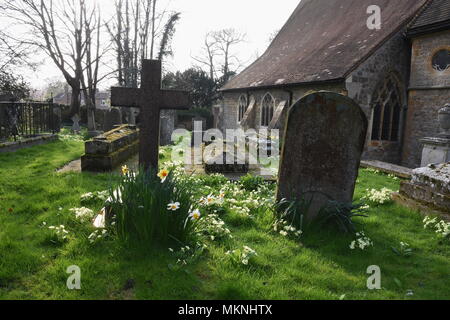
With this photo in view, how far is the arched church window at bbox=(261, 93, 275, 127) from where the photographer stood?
1620cm

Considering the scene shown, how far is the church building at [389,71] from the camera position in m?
10.1

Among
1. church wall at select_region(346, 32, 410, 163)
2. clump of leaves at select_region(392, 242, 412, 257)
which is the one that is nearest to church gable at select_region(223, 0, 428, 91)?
church wall at select_region(346, 32, 410, 163)

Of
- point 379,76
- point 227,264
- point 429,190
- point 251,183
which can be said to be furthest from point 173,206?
point 379,76

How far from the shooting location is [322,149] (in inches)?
159

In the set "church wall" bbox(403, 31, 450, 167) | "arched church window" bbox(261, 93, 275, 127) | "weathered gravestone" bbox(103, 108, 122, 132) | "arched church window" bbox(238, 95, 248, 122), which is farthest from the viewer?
"arched church window" bbox(238, 95, 248, 122)

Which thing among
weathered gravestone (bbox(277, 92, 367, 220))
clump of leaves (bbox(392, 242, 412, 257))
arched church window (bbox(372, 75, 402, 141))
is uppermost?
arched church window (bbox(372, 75, 402, 141))

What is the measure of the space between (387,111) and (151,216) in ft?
36.8

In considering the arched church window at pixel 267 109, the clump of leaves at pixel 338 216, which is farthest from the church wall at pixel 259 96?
→ the clump of leaves at pixel 338 216

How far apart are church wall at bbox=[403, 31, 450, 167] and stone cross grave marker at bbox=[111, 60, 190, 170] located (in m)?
9.52

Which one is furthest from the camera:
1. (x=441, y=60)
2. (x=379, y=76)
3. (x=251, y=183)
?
(x=379, y=76)

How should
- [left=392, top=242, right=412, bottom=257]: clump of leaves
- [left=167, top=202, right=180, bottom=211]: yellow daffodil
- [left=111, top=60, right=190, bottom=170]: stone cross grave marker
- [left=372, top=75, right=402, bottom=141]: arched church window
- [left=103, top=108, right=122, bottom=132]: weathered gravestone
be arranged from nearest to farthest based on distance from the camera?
[left=167, top=202, right=180, bottom=211]: yellow daffodil, [left=392, top=242, right=412, bottom=257]: clump of leaves, [left=111, top=60, right=190, bottom=170]: stone cross grave marker, [left=372, top=75, right=402, bottom=141]: arched church window, [left=103, top=108, right=122, bottom=132]: weathered gravestone

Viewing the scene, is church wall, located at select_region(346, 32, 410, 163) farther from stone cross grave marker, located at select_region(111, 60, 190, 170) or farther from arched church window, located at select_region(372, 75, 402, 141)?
stone cross grave marker, located at select_region(111, 60, 190, 170)

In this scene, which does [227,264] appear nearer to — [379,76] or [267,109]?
[379,76]
